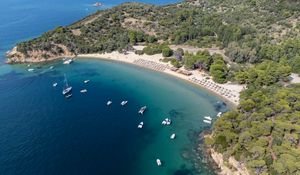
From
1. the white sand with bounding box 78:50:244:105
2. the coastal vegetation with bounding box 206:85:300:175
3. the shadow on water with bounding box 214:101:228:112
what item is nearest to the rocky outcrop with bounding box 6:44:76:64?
the white sand with bounding box 78:50:244:105

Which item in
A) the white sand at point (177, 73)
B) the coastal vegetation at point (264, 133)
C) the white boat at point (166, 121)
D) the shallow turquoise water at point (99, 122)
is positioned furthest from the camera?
the white sand at point (177, 73)

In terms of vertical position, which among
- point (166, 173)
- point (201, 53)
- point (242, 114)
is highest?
point (201, 53)

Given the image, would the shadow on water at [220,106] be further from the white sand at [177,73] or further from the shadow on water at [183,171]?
the shadow on water at [183,171]

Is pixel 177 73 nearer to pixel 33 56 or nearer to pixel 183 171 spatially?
pixel 183 171

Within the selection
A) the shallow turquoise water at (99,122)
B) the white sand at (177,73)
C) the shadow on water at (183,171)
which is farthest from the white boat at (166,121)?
the white sand at (177,73)

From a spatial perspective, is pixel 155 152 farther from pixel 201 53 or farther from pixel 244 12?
pixel 244 12

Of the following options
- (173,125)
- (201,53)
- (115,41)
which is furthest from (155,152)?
(115,41)
